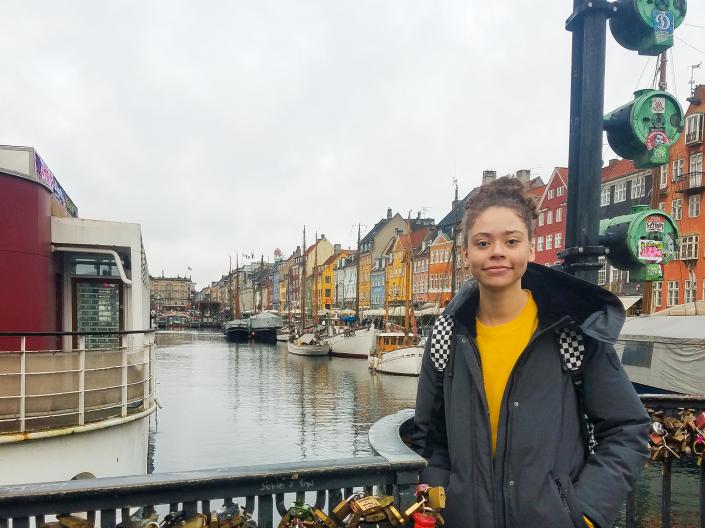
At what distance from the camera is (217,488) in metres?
2.31

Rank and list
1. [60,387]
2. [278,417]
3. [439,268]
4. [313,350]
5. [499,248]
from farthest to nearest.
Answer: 1. [439,268]
2. [313,350]
3. [278,417]
4. [60,387]
5. [499,248]

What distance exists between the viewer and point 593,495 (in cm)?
212

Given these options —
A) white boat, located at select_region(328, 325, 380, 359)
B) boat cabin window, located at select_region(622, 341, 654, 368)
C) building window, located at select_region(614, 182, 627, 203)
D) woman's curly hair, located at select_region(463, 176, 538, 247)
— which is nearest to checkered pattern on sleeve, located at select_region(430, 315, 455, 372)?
woman's curly hair, located at select_region(463, 176, 538, 247)

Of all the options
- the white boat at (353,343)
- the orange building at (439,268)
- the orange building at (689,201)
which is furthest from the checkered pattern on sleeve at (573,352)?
the orange building at (439,268)

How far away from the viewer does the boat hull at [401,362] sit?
37531 mm

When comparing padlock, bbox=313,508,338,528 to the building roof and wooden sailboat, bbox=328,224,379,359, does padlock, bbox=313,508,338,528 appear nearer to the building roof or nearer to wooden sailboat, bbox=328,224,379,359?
the building roof

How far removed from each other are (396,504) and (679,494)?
521 inches

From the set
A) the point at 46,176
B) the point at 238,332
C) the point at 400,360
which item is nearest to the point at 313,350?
the point at 400,360

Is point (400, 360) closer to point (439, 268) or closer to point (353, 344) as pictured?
point (353, 344)

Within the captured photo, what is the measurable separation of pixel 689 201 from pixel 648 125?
4006cm

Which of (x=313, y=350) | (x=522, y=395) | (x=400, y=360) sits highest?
(x=522, y=395)

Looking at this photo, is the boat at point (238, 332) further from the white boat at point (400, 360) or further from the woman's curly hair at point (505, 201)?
the woman's curly hair at point (505, 201)

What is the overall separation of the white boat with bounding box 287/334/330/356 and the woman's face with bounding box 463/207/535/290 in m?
50.6

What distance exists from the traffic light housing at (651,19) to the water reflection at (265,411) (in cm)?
1354
